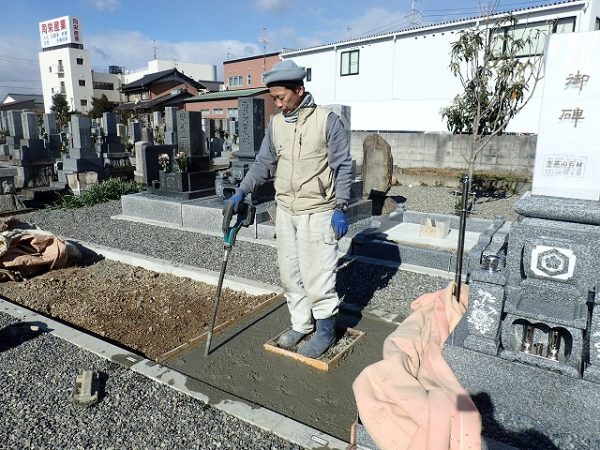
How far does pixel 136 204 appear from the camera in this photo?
7.88m

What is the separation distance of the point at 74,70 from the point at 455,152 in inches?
1985

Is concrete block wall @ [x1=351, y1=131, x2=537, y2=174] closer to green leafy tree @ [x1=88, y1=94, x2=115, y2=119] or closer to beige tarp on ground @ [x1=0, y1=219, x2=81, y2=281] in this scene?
beige tarp on ground @ [x1=0, y1=219, x2=81, y2=281]

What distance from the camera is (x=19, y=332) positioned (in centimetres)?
346

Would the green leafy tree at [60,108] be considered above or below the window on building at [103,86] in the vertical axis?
below

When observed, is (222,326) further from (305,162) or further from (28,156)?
(28,156)

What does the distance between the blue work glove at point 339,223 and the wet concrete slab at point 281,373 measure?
3.17 ft

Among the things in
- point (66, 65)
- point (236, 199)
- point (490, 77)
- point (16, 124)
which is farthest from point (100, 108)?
point (236, 199)

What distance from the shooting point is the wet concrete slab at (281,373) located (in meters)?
2.53

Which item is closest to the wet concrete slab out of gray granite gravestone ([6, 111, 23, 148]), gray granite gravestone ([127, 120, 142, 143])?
gray granite gravestone ([6, 111, 23, 148])

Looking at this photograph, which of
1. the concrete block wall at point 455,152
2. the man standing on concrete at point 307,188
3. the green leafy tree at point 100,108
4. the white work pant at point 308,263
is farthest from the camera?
the green leafy tree at point 100,108

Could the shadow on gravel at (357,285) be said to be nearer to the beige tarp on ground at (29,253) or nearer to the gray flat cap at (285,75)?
the gray flat cap at (285,75)

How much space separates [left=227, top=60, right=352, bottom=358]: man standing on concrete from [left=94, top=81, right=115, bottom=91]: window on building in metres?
56.5

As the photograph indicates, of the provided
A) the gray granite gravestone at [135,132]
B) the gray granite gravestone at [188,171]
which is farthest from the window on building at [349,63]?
the gray granite gravestone at [188,171]

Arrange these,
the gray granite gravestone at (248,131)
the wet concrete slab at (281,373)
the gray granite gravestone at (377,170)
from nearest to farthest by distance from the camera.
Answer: the wet concrete slab at (281,373)
the gray granite gravestone at (248,131)
the gray granite gravestone at (377,170)
